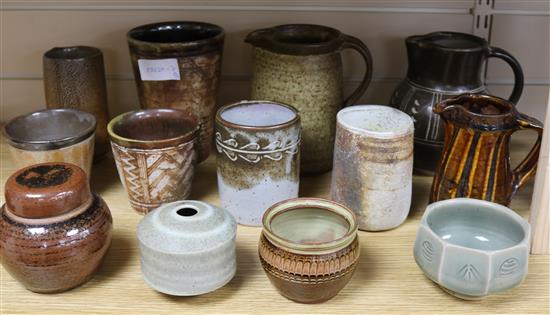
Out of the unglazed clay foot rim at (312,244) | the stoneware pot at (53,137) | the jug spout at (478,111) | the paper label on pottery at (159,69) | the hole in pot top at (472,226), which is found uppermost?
the paper label on pottery at (159,69)

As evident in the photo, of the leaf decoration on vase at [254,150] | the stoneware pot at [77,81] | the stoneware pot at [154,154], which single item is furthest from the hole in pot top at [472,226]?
the stoneware pot at [77,81]

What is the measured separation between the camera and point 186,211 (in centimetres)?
75

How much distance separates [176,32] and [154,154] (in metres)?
0.30

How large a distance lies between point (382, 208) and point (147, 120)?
371 mm

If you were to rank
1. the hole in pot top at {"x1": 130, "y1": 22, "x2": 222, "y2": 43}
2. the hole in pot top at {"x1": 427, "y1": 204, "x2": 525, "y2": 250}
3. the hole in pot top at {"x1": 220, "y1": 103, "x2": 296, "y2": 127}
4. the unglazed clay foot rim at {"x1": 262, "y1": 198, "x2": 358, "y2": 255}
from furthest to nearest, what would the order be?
the hole in pot top at {"x1": 130, "y1": 22, "x2": 222, "y2": 43}, the hole in pot top at {"x1": 220, "y1": 103, "x2": 296, "y2": 127}, the hole in pot top at {"x1": 427, "y1": 204, "x2": 525, "y2": 250}, the unglazed clay foot rim at {"x1": 262, "y1": 198, "x2": 358, "y2": 255}

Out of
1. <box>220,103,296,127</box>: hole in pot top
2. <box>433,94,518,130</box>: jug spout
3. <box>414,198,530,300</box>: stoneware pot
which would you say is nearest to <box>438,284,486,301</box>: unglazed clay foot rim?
<box>414,198,530,300</box>: stoneware pot

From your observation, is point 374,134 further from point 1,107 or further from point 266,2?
point 1,107

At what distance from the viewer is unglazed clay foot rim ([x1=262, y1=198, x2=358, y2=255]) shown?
0.69 meters

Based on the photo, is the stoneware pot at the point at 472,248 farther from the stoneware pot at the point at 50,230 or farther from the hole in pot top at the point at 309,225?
the stoneware pot at the point at 50,230

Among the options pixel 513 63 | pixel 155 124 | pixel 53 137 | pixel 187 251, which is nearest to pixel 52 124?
pixel 53 137

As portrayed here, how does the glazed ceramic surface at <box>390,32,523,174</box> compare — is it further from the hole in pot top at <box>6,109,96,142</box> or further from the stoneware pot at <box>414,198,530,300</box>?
the hole in pot top at <box>6,109,96,142</box>

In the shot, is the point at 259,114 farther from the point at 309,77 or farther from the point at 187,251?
the point at 187,251

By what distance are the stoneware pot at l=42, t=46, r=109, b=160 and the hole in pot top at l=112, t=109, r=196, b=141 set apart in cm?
15

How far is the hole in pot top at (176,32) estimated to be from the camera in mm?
1046
